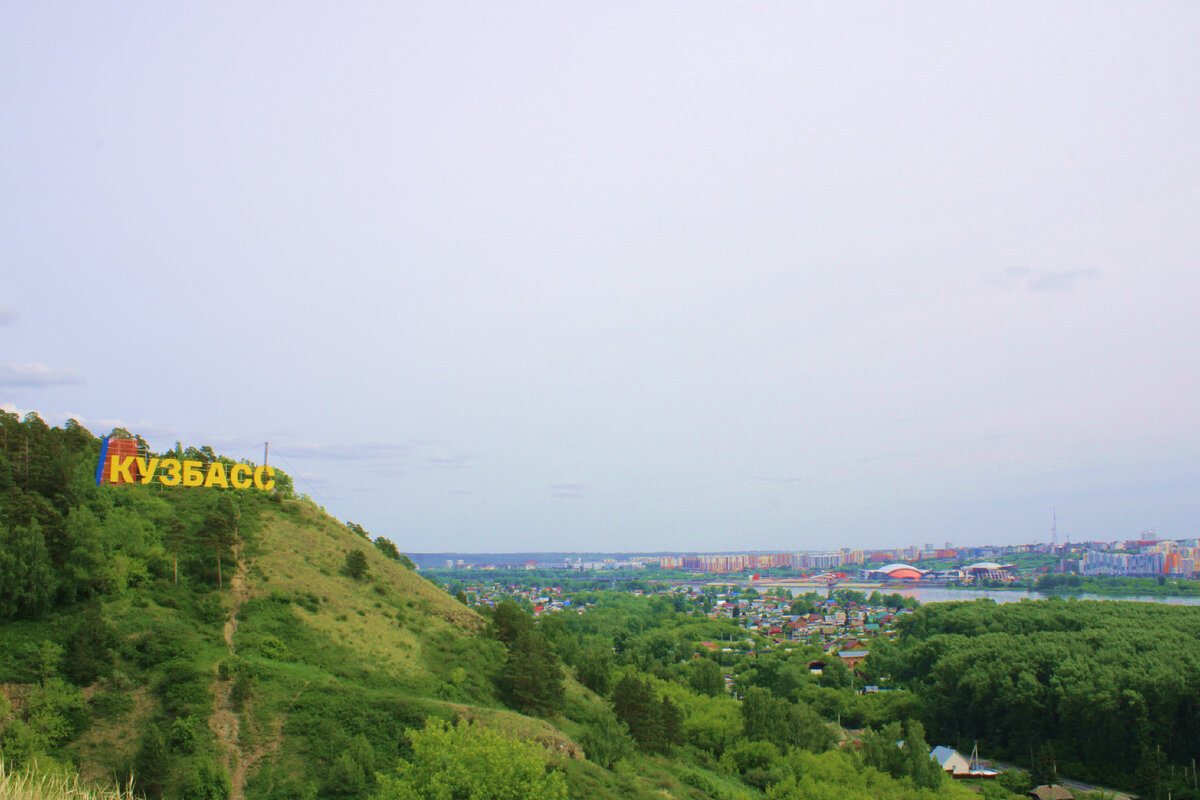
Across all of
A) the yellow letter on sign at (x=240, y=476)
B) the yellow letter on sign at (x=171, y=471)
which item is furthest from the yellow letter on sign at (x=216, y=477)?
the yellow letter on sign at (x=171, y=471)

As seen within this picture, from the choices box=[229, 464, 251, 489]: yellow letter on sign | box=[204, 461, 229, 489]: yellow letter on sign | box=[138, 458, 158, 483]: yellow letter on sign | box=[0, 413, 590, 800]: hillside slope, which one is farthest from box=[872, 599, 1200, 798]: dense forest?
box=[138, 458, 158, 483]: yellow letter on sign

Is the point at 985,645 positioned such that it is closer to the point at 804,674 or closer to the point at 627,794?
Result: the point at 804,674

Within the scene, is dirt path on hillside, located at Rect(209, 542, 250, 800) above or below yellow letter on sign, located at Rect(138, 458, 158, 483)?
below

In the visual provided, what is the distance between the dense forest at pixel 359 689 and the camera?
29781 mm

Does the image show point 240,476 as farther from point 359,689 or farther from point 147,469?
point 359,689

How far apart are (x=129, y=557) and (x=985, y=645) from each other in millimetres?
84408

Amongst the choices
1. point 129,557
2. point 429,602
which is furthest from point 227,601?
point 429,602

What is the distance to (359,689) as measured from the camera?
118 ft

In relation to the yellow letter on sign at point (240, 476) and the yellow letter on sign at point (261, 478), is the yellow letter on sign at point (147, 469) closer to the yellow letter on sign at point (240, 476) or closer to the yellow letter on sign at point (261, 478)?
the yellow letter on sign at point (240, 476)

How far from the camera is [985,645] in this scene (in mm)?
84250

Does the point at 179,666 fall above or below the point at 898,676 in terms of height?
above

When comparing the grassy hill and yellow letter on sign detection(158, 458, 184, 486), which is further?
yellow letter on sign detection(158, 458, 184, 486)

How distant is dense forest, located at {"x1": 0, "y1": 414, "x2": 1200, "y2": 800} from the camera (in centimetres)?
2978

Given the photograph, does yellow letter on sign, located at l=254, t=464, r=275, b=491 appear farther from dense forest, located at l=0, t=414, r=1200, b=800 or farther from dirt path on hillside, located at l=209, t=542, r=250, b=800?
dirt path on hillside, located at l=209, t=542, r=250, b=800
